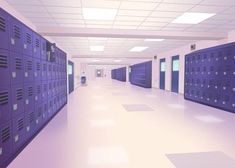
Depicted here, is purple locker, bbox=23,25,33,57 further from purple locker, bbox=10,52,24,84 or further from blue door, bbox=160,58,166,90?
blue door, bbox=160,58,166,90

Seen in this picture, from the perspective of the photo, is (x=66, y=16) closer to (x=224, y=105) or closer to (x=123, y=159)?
(x=123, y=159)

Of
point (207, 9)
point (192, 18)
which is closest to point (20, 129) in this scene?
point (207, 9)

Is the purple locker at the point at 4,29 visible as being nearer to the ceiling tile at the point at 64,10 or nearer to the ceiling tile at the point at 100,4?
the ceiling tile at the point at 100,4

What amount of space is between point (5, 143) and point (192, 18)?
4.96 metres

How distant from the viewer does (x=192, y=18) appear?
16.4 feet

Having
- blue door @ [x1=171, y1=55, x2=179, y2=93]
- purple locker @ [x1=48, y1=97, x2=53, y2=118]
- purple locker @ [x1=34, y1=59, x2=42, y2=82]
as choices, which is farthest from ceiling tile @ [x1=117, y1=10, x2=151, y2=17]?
blue door @ [x1=171, y1=55, x2=179, y2=93]

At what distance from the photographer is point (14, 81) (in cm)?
241

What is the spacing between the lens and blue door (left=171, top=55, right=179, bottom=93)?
10336mm

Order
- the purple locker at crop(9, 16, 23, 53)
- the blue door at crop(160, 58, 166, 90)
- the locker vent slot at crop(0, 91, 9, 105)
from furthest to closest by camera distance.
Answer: the blue door at crop(160, 58, 166, 90) < the purple locker at crop(9, 16, 23, 53) < the locker vent slot at crop(0, 91, 9, 105)

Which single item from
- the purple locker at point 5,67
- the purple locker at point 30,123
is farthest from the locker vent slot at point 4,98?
the purple locker at point 30,123

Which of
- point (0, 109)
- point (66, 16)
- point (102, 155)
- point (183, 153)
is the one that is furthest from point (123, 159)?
point (66, 16)

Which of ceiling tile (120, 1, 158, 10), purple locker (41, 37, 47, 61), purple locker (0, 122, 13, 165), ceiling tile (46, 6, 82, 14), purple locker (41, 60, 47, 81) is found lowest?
purple locker (0, 122, 13, 165)

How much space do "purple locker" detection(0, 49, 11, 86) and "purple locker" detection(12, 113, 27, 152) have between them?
53cm

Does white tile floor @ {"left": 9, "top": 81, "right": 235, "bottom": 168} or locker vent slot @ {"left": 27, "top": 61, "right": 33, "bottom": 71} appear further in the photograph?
locker vent slot @ {"left": 27, "top": 61, "right": 33, "bottom": 71}
